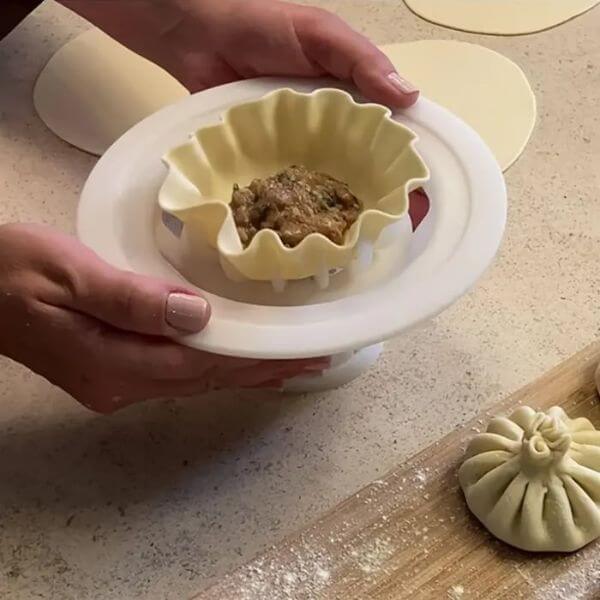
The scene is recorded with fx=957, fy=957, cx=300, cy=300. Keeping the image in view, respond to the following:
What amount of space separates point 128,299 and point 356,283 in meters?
0.16

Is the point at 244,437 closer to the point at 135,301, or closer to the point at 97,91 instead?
the point at 135,301

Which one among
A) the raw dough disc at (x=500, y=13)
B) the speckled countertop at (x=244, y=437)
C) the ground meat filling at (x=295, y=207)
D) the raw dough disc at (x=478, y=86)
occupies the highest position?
the ground meat filling at (x=295, y=207)

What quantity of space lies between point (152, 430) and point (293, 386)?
0.12m

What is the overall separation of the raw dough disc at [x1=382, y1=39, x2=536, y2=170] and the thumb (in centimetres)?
49

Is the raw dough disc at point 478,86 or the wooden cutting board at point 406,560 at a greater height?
the raw dough disc at point 478,86

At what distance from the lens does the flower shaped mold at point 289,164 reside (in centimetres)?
66

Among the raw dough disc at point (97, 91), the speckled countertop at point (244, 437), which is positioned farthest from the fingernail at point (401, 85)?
the raw dough disc at point (97, 91)

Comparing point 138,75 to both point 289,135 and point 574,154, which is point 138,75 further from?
point 574,154

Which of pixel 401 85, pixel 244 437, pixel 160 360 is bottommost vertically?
pixel 244 437

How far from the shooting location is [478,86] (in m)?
1.09

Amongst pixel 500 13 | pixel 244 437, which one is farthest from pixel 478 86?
pixel 244 437

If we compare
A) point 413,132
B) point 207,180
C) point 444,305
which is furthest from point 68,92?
point 444,305

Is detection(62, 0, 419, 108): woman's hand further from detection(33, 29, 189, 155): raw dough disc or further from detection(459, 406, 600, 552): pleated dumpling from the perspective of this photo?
detection(459, 406, 600, 552): pleated dumpling

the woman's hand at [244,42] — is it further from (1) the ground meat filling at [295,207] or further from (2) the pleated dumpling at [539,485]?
(2) the pleated dumpling at [539,485]
